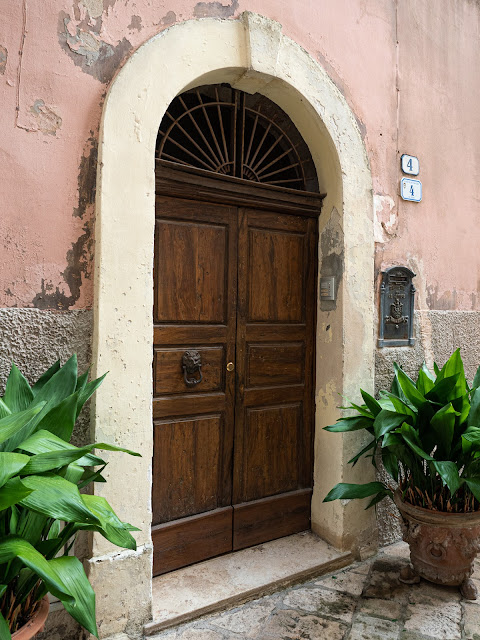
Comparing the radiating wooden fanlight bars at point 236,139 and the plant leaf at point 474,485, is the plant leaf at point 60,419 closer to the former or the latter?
the radiating wooden fanlight bars at point 236,139

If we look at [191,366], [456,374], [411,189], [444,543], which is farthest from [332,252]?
[444,543]

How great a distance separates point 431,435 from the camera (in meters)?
2.66

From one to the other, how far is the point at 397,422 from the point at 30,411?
187 centimetres

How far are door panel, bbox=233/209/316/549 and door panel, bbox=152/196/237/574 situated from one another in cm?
9

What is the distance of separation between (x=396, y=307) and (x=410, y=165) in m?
1.03

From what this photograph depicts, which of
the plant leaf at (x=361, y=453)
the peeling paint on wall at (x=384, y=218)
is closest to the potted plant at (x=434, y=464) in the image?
the plant leaf at (x=361, y=453)

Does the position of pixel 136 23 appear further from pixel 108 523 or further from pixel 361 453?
pixel 361 453

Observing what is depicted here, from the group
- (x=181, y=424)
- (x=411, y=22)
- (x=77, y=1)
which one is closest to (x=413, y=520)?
(x=181, y=424)

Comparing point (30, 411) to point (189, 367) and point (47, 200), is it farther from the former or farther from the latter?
point (189, 367)

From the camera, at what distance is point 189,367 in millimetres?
2785

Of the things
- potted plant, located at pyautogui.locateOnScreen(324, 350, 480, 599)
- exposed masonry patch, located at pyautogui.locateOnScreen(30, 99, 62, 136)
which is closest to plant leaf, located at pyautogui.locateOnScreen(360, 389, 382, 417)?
potted plant, located at pyautogui.locateOnScreen(324, 350, 480, 599)

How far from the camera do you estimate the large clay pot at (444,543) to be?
2627 millimetres

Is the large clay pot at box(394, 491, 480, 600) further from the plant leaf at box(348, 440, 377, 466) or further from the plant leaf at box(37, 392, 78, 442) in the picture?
the plant leaf at box(37, 392, 78, 442)

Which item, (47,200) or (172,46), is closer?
(47,200)
